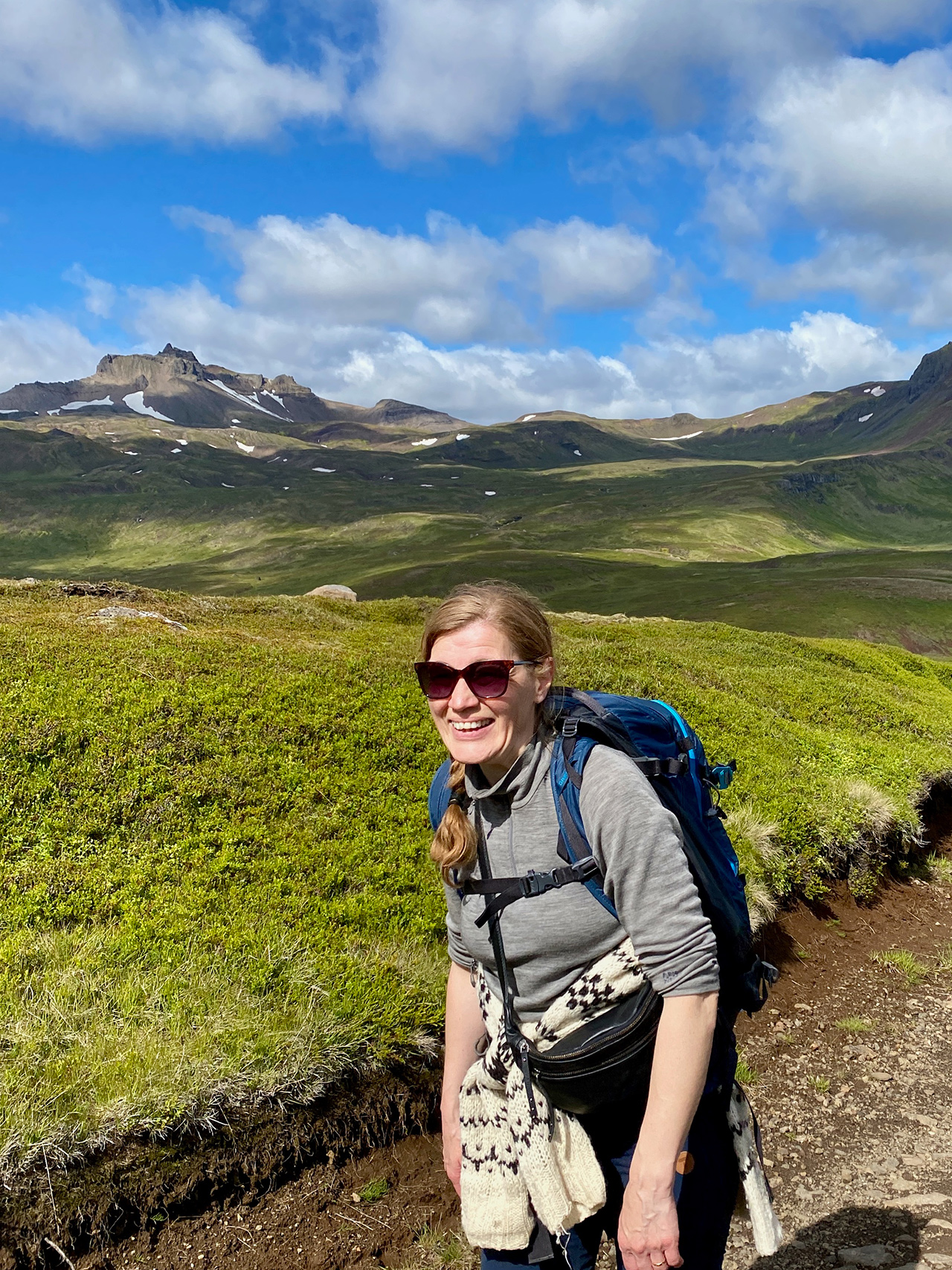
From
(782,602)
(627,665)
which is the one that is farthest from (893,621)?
(627,665)

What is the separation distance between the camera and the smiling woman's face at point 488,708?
3.66 metres

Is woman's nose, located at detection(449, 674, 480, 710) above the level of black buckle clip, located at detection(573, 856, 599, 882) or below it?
above

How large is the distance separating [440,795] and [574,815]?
0.94 metres

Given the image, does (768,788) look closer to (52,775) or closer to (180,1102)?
(180,1102)

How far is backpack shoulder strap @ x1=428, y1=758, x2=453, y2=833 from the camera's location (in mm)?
3969

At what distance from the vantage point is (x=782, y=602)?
10962 cm

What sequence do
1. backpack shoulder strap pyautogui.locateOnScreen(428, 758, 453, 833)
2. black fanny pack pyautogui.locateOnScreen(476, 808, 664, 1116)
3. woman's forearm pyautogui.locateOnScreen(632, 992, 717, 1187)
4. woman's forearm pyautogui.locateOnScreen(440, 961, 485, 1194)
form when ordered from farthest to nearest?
1. woman's forearm pyautogui.locateOnScreen(440, 961, 485, 1194)
2. backpack shoulder strap pyautogui.locateOnScreen(428, 758, 453, 833)
3. black fanny pack pyautogui.locateOnScreen(476, 808, 664, 1116)
4. woman's forearm pyautogui.locateOnScreen(632, 992, 717, 1187)

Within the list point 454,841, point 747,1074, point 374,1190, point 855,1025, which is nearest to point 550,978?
point 454,841

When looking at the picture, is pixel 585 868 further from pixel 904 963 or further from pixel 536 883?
pixel 904 963

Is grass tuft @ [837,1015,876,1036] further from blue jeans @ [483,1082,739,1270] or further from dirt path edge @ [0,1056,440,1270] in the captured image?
blue jeans @ [483,1082,739,1270]

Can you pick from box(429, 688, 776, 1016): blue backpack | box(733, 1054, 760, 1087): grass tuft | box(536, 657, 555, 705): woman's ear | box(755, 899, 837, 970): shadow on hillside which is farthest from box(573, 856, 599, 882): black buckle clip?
box(755, 899, 837, 970): shadow on hillside

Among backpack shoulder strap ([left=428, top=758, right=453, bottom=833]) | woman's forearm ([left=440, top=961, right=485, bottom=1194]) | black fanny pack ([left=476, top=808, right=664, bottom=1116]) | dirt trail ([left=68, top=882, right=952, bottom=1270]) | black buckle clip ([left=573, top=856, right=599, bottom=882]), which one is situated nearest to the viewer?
black buckle clip ([left=573, top=856, right=599, bottom=882])

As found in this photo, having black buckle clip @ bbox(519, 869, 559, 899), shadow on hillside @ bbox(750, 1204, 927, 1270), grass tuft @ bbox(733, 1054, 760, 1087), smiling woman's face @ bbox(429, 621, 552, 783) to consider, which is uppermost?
smiling woman's face @ bbox(429, 621, 552, 783)

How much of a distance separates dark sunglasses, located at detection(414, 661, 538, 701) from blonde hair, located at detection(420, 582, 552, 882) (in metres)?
0.13
